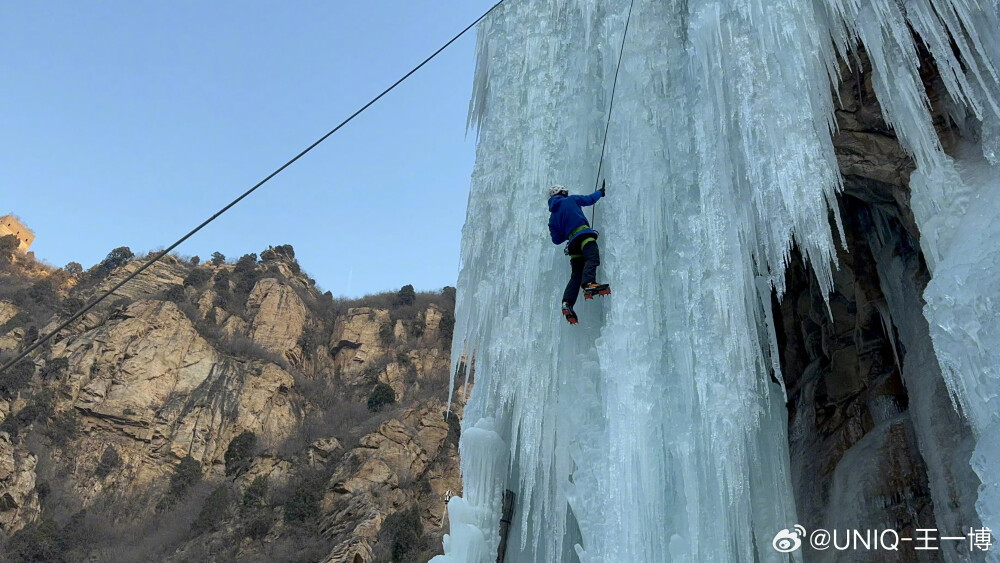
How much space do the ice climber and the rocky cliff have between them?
10.8 m

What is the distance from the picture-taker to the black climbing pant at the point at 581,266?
15.9 feet

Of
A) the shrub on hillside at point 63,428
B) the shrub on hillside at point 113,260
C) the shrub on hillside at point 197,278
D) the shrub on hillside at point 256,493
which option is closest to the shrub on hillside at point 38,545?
the shrub on hillside at point 63,428

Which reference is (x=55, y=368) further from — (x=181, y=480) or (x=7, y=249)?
(x=7, y=249)

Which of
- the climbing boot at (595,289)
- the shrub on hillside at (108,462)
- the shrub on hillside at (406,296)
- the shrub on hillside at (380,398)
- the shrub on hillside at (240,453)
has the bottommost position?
the climbing boot at (595,289)

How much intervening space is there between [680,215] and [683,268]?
0.45 meters

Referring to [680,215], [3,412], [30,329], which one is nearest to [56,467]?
[3,412]

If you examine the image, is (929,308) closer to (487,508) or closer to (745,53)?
(745,53)

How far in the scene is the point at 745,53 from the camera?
16.7ft

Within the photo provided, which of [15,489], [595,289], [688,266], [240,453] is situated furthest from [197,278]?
[688,266]

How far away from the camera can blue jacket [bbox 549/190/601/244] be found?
4977 millimetres

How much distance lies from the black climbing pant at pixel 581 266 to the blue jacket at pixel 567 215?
9 cm

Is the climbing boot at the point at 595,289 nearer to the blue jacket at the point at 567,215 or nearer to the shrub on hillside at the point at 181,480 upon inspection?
the blue jacket at the point at 567,215

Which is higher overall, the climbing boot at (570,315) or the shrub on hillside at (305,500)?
the shrub on hillside at (305,500)

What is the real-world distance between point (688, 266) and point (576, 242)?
0.76 m
